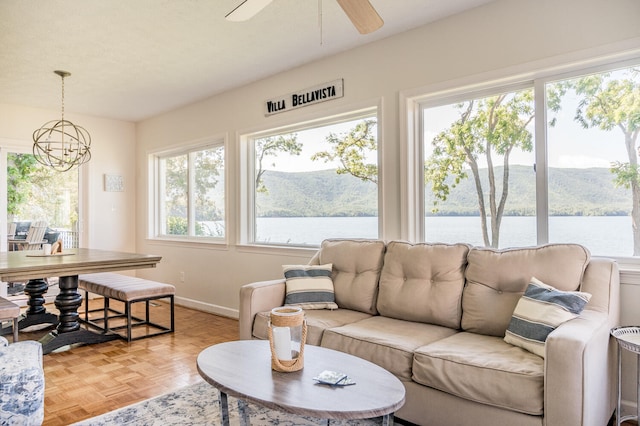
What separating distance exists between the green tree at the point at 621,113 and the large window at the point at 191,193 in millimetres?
3597

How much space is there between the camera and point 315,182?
3.98 meters

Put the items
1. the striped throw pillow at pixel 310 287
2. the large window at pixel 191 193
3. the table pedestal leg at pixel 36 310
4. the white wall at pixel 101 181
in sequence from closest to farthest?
the striped throw pillow at pixel 310 287 < the table pedestal leg at pixel 36 310 < the large window at pixel 191 193 < the white wall at pixel 101 181

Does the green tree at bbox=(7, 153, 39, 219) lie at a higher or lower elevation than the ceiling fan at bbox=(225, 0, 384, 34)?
lower

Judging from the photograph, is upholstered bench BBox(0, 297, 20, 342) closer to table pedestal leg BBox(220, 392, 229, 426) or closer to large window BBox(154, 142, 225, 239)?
table pedestal leg BBox(220, 392, 229, 426)

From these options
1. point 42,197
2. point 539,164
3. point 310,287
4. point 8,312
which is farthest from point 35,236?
point 539,164

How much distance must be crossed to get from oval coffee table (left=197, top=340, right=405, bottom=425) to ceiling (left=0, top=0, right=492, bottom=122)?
7.16ft

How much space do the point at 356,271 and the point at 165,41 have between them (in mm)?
2338

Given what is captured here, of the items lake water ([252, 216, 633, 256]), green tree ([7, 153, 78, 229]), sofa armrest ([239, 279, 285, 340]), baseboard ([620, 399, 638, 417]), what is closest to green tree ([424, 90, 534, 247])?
lake water ([252, 216, 633, 256])

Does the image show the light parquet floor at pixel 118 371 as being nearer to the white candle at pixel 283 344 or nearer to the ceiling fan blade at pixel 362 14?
the white candle at pixel 283 344

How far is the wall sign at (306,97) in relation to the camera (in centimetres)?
359

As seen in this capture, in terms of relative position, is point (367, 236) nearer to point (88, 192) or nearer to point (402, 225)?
point (402, 225)

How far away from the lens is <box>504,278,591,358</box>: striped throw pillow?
6.21 feet

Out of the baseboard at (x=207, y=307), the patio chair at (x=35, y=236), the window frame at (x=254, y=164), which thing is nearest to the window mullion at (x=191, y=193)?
the baseboard at (x=207, y=307)

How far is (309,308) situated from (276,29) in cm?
205
